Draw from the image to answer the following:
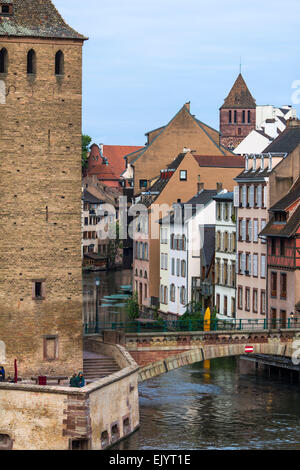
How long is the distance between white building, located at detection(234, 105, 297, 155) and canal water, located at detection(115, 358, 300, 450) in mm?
61376

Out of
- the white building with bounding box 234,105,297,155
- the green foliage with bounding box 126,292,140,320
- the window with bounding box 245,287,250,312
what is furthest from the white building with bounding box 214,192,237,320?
the white building with bounding box 234,105,297,155

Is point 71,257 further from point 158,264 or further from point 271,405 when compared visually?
point 158,264

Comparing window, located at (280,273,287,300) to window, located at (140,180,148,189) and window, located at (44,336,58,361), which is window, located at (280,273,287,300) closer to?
window, located at (44,336,58,361)

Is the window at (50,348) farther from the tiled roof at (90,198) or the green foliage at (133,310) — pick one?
the tiled roof at (90,198)

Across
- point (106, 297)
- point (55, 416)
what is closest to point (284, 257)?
point (55, 416)

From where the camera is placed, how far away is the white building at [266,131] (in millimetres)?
155125

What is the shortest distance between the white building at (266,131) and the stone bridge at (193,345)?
231 feet

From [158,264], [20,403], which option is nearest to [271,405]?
[20,403]

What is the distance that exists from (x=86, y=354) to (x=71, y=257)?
22.1 ft

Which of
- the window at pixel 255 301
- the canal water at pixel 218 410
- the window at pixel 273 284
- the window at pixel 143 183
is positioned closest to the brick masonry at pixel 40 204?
the canal water at pixel 218 410
